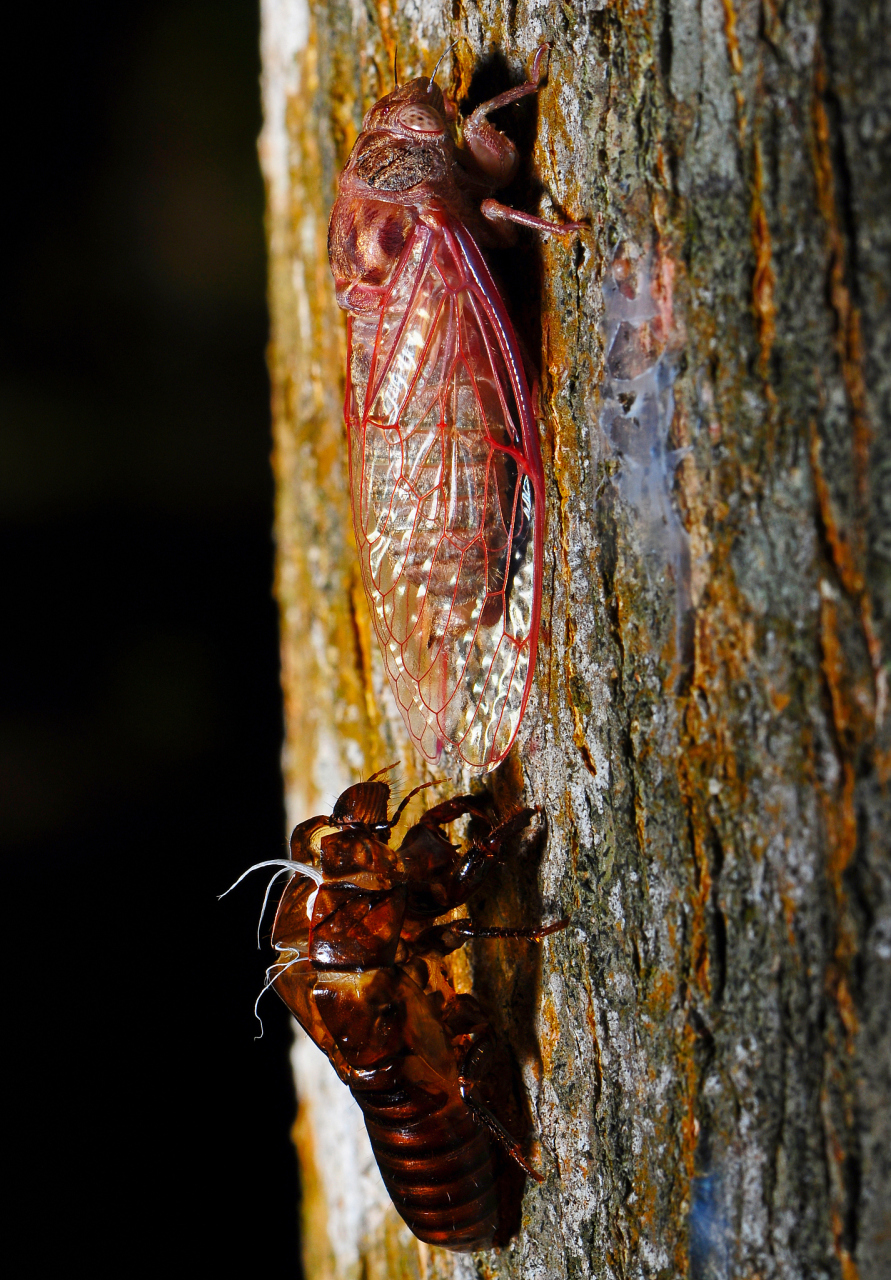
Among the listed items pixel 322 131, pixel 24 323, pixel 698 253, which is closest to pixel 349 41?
pixel 322 131

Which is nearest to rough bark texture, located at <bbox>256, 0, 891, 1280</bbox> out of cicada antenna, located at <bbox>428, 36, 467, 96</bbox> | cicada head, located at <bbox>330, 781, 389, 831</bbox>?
cicada antenna, located at <bbox>428, 36, 467, 96</bbox>

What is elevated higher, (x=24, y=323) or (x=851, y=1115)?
(x=24, y=323)

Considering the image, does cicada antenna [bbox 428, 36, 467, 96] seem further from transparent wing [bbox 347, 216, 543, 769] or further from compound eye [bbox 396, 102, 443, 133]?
transparent wing [bbox 347, 216, 543, 769]

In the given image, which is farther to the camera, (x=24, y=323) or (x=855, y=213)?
(x=24, y=323)

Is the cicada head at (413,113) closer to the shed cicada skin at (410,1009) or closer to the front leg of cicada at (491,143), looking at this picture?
the front leg of cicada at (491,143)

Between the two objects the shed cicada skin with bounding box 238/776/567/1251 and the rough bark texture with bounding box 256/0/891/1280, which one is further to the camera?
the shed cicada skin with bounding box 238/776/567/1251

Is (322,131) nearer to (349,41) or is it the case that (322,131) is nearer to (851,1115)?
(349,41)

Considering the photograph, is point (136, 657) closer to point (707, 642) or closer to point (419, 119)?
point (419, 119)
